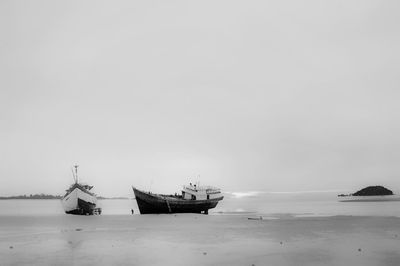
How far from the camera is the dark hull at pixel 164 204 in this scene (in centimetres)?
Answer: 6705

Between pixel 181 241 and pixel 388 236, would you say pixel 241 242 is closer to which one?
pixel 181 241

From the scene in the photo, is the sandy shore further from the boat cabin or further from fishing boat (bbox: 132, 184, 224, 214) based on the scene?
the boat cabin

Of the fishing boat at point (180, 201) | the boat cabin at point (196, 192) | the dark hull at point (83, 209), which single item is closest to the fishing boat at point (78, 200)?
the dark hull at point (83, 209)

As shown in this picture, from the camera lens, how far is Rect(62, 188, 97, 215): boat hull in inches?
2842

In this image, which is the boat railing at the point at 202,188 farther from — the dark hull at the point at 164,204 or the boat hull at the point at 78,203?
the boat hull at the point at 78,203

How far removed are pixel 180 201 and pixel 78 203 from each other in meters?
→ 18.9

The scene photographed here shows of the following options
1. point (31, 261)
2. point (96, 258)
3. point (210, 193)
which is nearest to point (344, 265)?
point (96, 258)

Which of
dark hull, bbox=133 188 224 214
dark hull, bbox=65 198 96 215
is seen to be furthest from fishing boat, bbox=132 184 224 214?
dark hull, bbox=65 198 96 215

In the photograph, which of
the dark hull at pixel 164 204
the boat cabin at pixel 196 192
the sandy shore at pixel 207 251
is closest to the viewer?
the sandy shore at pixel 207 251

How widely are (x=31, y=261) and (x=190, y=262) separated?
7.90 meters

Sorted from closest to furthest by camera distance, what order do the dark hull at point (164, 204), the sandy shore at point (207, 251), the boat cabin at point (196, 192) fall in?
the sandy shore at point (207, 251) < the dark hull at point (164, 204) < the boat cabin at point (196, 192)

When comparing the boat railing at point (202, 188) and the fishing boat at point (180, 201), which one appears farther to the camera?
the boat railing at point (202, 188)

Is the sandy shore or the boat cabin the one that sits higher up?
the boat cabin

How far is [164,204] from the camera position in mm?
66875
